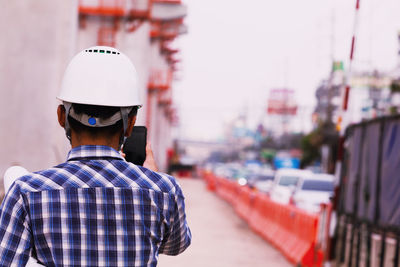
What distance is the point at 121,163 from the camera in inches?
96.0

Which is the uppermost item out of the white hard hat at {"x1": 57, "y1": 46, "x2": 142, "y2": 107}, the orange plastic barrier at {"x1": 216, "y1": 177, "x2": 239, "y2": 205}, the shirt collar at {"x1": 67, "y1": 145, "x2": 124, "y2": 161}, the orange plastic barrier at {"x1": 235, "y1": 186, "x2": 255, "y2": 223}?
the white hard hat at {"x1": 57, "y1": 46, "x2": 142, "y2": 107}

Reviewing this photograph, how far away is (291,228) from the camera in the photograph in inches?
575

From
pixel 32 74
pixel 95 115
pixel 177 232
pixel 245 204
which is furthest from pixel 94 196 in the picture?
pixel 245 204

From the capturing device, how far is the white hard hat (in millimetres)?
2422

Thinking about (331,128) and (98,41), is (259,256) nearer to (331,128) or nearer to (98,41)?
(98,41)

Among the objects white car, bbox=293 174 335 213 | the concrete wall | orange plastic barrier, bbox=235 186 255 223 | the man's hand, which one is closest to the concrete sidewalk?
orange plastic barrier, bbox=235 186 255 223

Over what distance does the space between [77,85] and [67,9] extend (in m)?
23.2

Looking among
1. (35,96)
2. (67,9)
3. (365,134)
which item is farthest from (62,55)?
(365,134)

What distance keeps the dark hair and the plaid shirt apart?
0.21 feet

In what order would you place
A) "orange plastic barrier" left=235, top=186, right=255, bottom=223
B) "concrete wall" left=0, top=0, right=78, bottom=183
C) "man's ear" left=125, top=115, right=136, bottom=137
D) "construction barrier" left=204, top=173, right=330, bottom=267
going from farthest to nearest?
"orange plastic barrier" left=235, top=186, right=255, bottom=223, "concrete wall" left=0, top=0, right=78, bottom=183, "construction barrier" left=204, top=173, right=330, bottom=267, "man's ear" left=125, top=115, right=136, bottom=137

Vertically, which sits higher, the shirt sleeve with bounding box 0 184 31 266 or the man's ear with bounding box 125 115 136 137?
the man's ear with bounding box 125 115 136 137

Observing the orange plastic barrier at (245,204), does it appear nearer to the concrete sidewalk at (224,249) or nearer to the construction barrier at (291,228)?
the construction barrier at (291,228)

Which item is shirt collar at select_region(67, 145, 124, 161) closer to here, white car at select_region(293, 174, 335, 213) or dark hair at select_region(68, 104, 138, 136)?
dark hair at select_region(68, 104, 138, 136)

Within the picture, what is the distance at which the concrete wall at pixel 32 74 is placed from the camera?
712 inches
